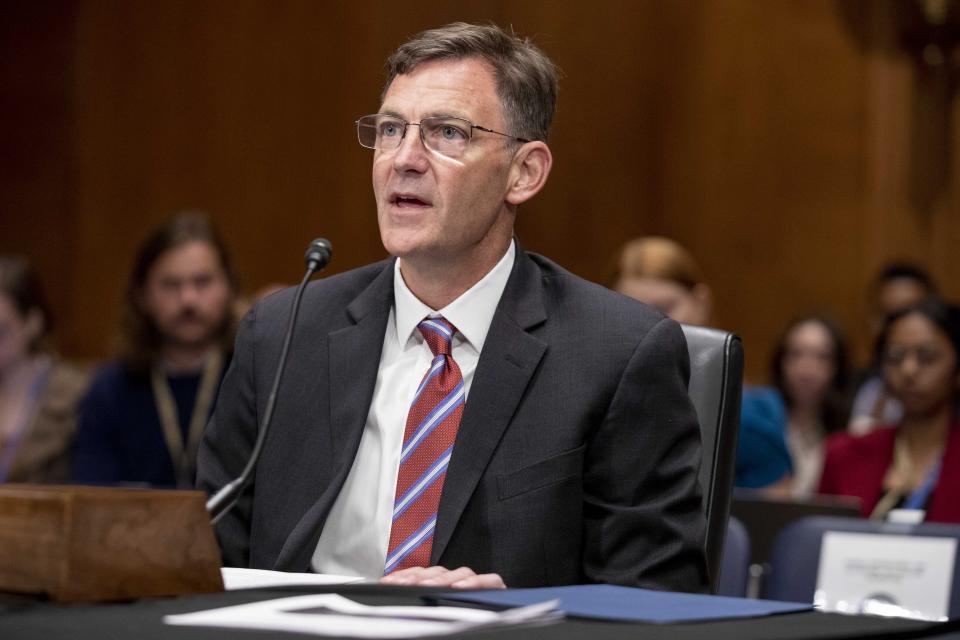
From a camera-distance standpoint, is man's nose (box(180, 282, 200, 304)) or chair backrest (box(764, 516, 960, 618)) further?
man's nose (box(180, 282, 200, 304))

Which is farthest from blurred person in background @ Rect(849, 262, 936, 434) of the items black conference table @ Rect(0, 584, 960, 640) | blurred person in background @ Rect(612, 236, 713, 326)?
black conference table @ Rect(0, 584, 960, 640)

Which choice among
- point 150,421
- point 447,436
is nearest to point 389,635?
point 447,436

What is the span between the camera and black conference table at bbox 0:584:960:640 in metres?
1.27

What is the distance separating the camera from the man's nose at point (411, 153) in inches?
92.4

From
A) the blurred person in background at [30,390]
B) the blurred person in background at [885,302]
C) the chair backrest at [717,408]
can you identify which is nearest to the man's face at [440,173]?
the chair backrest at [717,408]

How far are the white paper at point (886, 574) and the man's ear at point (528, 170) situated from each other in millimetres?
1176

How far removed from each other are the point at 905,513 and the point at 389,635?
2874mm

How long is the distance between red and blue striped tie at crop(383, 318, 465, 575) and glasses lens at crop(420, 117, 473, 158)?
315 mm

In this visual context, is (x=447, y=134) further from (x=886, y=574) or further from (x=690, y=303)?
(x=690, y=303)

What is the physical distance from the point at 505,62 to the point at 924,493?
8.00 feet

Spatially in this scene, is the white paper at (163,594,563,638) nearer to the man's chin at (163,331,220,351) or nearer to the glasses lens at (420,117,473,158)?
the glasses lens at (420,117,473,158)

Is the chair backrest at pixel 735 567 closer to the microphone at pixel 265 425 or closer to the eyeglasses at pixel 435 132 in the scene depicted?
the eyeglasses at pixel 435 132

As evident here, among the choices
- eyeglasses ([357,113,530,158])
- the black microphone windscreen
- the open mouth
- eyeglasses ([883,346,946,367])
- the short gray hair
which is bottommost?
eyeglasses ([883,346,946,367])

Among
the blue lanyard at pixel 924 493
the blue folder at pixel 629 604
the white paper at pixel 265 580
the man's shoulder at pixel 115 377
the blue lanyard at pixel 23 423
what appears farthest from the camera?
the blue lanyard at pixel 23 423
